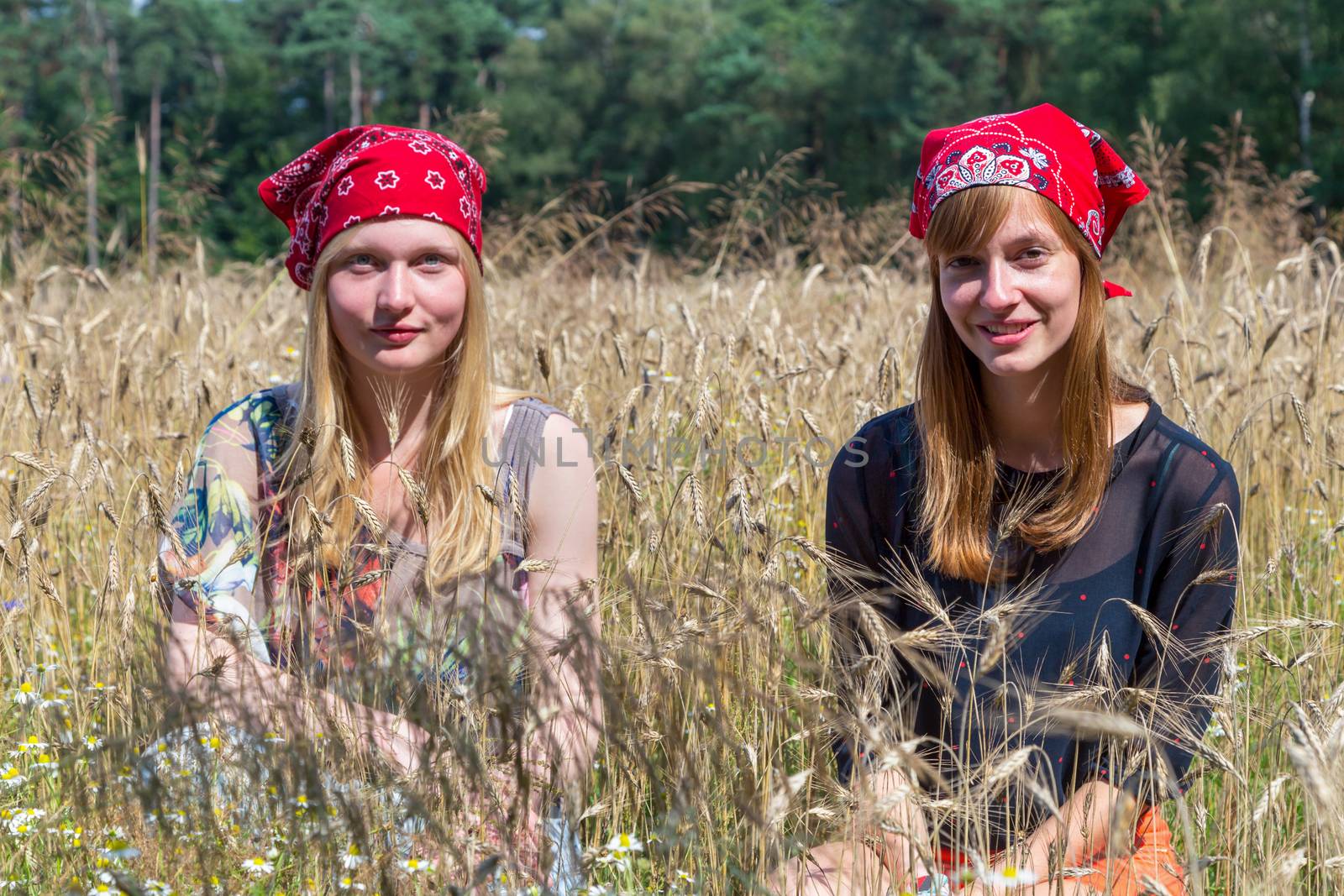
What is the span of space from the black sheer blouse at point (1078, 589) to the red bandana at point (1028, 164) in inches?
14.6

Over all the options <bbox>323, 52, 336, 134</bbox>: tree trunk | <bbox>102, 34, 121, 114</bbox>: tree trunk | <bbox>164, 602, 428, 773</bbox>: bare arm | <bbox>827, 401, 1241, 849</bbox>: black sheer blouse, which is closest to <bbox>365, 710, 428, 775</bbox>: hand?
<bbox>164, 602, 428, 773</bbox>: bare arm

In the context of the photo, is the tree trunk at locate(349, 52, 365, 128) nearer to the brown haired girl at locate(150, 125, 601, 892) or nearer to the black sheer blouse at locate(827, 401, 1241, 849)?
the brown haired girl at locate(150, 125, 601, 892)

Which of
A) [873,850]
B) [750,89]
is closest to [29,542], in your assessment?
[873,850]

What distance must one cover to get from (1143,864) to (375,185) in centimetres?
172

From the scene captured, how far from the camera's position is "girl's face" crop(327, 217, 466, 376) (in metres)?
2.26

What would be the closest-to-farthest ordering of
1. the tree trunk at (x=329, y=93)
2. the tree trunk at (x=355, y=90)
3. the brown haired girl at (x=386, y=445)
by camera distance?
1. the brown haired girl at (x=386, y=445)
2. the tree trunk at (x=355, y=90)
3. the tree trunk at (x=329, y=93)

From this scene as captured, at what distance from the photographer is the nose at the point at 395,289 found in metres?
2.23

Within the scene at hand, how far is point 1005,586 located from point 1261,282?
19.8 ft

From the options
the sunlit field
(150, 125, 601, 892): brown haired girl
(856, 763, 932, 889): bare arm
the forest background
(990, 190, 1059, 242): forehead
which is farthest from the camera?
the forest background

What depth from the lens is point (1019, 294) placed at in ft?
6.59

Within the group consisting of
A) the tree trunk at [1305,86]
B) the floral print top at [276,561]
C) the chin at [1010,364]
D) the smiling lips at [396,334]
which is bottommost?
the floral print top at [276,561]

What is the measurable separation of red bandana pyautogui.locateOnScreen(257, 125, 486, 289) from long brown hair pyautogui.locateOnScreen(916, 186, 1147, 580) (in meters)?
0.90

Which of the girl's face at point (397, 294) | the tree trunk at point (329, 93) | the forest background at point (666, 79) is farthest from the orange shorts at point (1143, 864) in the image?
the tree trunk at point (329, 93)

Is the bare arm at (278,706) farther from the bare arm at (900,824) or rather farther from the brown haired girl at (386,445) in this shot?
the bare arm at (900,824)
